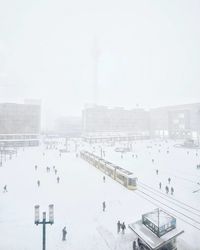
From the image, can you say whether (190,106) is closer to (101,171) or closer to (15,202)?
(101,171)

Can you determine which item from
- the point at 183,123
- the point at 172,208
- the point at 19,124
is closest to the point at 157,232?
the point at 172,208

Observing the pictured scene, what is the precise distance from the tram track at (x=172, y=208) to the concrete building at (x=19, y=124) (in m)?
68.3

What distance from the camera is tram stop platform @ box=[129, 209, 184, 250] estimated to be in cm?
1259

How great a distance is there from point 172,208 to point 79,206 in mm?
10444

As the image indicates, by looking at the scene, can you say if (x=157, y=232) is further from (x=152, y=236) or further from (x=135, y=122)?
(x=135, y=122)

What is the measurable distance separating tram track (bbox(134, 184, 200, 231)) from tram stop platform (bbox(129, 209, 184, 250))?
481 cm

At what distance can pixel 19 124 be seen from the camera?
274 feet

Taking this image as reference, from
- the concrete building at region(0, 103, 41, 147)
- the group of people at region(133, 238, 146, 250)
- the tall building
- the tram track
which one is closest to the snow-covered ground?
the group of people at region(133, 238, 146, 250)

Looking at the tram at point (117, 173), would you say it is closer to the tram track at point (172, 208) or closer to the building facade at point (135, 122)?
the tram track at point (172, 208)

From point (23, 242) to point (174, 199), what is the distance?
17.8 m

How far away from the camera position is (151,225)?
1388cm

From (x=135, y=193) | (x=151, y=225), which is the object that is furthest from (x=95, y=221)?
(x=135, y=193)

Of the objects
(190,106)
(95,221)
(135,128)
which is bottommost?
(95,221)

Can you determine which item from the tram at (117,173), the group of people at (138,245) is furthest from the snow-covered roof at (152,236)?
the tram at (117,173)
